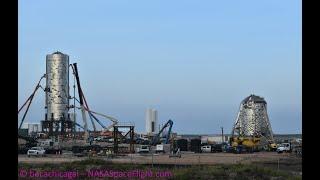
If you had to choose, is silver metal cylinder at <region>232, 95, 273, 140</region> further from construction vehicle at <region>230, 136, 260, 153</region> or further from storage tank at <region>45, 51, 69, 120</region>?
storage tank at <region>45, 51, 69, 120</region>

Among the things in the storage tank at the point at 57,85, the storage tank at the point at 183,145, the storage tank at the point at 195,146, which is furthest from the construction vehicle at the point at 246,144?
the storage tank at the point at 57,85

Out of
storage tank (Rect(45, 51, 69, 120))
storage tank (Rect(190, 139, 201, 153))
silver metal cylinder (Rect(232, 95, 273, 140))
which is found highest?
storage tank (Rect(45, 51, 69, 120))

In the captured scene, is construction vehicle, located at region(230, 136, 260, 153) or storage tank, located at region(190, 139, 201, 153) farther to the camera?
construction vehicle, located at region(230, 136, 260, 153)

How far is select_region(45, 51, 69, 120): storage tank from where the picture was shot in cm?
10100

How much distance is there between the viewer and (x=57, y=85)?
101062mm

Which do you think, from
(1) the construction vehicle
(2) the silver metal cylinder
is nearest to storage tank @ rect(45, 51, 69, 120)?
(2) the silver metal cylinder

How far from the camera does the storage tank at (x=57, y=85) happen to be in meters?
101

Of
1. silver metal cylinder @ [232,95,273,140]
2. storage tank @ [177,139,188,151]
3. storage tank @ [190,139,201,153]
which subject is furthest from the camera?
silver metal cylinder @ [232,95,273,140]

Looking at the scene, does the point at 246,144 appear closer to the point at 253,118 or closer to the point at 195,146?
the point at 195,146

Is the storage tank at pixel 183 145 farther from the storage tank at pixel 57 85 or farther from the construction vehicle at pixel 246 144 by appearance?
the storage tank at pixel 57 85

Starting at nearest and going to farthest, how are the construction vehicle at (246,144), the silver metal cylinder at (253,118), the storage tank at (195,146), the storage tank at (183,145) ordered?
the storage tank at (195,146)
the construction vehicle at (246,144)
the storage tank at (183,145)
the silver metal cylinder at (253,118)
